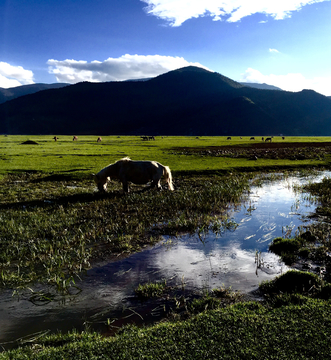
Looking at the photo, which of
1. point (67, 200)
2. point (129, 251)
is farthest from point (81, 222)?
point (67, 200)

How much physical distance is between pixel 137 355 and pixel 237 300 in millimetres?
2976

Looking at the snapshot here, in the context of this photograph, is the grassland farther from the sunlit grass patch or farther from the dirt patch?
the dirt patch

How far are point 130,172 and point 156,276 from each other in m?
11.9

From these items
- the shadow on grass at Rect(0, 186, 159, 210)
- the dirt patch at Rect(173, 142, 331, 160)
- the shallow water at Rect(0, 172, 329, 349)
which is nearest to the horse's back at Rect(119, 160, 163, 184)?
the shadow on grass at Rect(0, 186, 159, 210)

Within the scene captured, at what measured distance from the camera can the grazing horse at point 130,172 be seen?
19047 mm

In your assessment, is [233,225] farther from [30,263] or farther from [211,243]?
[30,263]

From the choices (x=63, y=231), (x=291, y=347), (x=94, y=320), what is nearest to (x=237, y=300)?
(x=291, y=347)

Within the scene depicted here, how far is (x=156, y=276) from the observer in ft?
26.0

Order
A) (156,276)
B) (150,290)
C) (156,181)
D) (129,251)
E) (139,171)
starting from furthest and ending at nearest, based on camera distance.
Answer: (156,181) < (139,171) < (129,251) < (156,276) < (150,290)

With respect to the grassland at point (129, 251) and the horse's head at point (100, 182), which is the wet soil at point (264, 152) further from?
the horse's head at point (100, 182)

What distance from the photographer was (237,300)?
6465 mm

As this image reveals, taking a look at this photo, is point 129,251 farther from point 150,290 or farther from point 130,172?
point 130,172

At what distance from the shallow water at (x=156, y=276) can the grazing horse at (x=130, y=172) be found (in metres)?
7.76

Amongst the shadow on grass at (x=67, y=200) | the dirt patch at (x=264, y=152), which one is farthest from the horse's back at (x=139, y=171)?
the dirt patch at (x=264, y=152)
